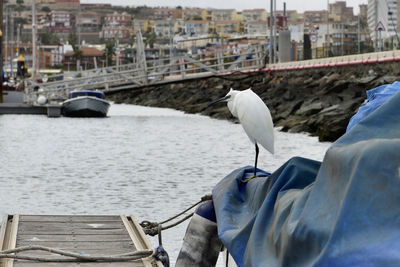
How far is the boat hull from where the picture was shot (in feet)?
125

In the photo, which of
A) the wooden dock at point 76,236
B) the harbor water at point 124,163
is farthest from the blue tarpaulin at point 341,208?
the harbor water at point 124,163

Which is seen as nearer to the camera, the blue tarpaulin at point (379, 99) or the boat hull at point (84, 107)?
the blue tarpaulin at point (379, 99)

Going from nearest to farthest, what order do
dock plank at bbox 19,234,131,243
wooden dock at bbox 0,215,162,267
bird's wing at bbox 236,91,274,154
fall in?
wooden dock at bbox 0,215,162,267, dock plank at bbox 19,234,131,243, bird's wing at bbox 236,91,274,154

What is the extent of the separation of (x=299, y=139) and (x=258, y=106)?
17535mm

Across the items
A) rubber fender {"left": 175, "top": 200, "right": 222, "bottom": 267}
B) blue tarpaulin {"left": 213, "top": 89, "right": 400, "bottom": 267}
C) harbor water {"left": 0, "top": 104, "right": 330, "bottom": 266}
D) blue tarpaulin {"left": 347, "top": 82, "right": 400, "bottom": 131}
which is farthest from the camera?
harbor water {"left": 0, "top": 104, "right": 330, "bottom": 266}

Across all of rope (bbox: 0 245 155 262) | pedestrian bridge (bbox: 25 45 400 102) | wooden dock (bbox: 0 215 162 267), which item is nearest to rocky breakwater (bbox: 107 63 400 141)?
pedestrian bridge (bbox: 25 45 400 102)

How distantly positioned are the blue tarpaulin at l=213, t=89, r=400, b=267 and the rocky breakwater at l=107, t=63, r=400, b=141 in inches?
751

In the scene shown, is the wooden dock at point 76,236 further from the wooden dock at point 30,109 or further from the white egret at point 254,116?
the wooden dock at point 30,109

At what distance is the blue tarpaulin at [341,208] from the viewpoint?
369 cm

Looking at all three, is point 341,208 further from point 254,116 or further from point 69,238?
point 254,116

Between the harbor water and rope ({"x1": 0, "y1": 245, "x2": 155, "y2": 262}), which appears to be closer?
rope ({"x1": 0, "y1": 245, "x2": 155, "y2": 262})

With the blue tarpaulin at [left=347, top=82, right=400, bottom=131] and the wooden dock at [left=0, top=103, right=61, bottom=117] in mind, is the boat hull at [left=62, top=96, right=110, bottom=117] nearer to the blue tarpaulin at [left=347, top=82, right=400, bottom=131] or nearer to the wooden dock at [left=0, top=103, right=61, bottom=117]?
the wooden dock at [left=0, top=103, right=61, bottom=117]

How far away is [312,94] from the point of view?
34.6 metres

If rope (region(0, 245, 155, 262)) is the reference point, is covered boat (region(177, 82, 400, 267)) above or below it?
above
